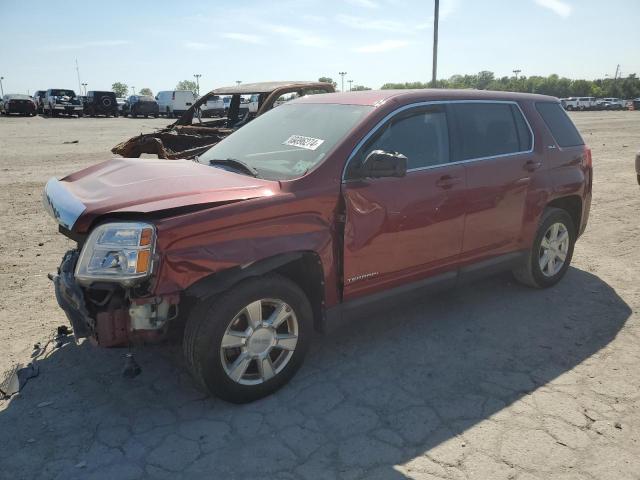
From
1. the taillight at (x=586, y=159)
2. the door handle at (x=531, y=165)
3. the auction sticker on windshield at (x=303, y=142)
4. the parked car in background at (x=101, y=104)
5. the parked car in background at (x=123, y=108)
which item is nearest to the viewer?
the auction sticker on windshield at (x=303, y=142)

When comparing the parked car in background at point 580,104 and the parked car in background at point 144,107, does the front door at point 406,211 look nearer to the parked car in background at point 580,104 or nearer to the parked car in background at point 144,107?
the parked car in background at point 144,107

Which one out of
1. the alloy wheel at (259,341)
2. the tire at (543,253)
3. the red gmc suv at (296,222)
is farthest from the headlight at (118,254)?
the tire at (543,253)

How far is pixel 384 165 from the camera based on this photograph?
126 inches

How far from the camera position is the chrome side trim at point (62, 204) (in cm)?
289

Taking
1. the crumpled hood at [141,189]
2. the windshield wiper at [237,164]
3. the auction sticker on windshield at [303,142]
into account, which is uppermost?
the auction sticker on windshield at [303,142]

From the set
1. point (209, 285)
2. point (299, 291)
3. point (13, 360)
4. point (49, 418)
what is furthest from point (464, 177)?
point (13, 360)

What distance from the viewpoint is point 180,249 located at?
2.70 meters

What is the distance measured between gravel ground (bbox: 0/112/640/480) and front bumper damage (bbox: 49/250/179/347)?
1.74 ft

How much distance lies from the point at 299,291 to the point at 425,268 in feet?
3.77

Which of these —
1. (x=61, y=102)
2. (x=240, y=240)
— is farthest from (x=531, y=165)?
(x=61, y=102)

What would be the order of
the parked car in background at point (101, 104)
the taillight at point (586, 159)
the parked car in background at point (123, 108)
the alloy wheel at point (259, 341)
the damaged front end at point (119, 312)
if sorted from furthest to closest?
1. the parked car in background at point (123, 108)
2. the parked car in background at point (101, 104)
3. the taillight at point (586, 159)
4. the alloy wheel at point (259, 341)
5. the damaged front end at point (119, 312)

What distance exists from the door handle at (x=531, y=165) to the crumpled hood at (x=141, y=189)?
243 cm

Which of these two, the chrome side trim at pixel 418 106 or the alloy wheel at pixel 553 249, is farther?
the alloy wheel at pixel 553 249

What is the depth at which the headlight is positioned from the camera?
8.67 feet
